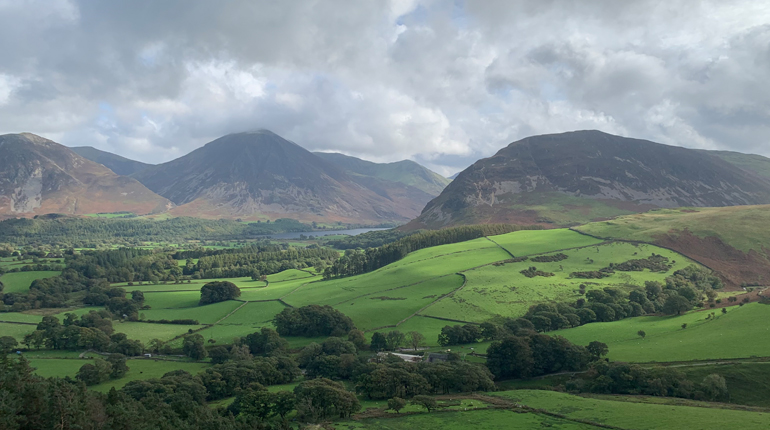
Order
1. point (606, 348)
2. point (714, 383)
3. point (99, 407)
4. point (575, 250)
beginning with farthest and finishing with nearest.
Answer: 1. point (575, 250)
2. point (606, 348)
3. point (714, 383)
4. point (99, 407)

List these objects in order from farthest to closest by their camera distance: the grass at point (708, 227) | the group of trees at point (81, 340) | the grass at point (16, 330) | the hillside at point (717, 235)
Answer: the grass at point (708, 227) → the hillside at point (717, 235) → the grass at point (16, 330) → the group of trees at point (81, 340)

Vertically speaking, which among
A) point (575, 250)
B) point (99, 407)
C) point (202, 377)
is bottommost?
point (202, 377)

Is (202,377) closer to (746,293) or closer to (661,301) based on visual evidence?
(661,301)

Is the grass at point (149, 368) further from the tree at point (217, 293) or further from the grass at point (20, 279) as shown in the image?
the grass at point (20, 279)

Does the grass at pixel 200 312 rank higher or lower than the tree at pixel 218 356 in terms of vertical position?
higher

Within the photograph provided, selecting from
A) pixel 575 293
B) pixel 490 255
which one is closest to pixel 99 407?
pixel 575 293

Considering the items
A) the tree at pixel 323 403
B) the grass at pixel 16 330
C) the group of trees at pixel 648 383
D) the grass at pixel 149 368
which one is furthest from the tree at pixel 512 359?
the grass at pixel 16 330
